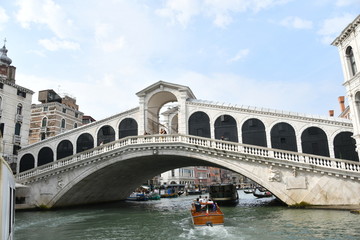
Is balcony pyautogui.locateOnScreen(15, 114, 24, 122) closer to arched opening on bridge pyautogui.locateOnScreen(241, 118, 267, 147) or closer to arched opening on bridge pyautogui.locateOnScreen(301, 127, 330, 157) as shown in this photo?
arched opening on bridge pyautogui.locateOnScreen(241, 118, 267, 147)

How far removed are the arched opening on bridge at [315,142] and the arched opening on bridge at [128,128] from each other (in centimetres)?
1538

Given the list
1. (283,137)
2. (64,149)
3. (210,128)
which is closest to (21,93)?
(64,149)

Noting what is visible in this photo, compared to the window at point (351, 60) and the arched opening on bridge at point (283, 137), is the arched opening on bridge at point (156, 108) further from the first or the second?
the window at point (351, 60)

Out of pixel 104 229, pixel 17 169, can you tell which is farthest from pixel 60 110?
pixel 104 229

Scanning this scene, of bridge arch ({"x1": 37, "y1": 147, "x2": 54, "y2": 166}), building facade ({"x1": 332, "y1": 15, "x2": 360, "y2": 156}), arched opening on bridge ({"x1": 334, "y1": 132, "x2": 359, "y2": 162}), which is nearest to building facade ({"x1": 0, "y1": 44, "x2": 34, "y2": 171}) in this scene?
bridge arch ({"x1": 37, "y1": 147, "x2": 54, "y2": 166})

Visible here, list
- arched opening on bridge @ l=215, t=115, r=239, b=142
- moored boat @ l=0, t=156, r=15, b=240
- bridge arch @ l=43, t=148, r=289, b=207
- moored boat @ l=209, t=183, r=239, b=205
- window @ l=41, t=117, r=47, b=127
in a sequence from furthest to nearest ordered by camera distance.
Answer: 1. window @ l=41, t=117, r=47, b=127
2. moored boat @ l=209, t=183, r=239, b=205
3. arched opening on bridge @ l=215, t=115, r=239, b=142
4. bridge arch @ l=43, t=148, r=289, b=207
5. moored boat @ l=0, t=156, r=15, b=240

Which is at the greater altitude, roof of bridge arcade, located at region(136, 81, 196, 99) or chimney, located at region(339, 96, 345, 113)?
chimney, located at region(339, 96, 345, 113)

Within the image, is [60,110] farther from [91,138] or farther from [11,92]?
[91,138]

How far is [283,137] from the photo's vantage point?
24.6 m

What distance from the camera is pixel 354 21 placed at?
19.4 m

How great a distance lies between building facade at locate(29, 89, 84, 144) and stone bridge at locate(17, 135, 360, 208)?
14632mm

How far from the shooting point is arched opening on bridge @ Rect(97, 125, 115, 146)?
30000mm

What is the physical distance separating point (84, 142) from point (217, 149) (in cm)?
1541

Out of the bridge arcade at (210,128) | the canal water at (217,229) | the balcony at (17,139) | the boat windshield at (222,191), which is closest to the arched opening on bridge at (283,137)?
A: the bridge arcade at (210,128)
